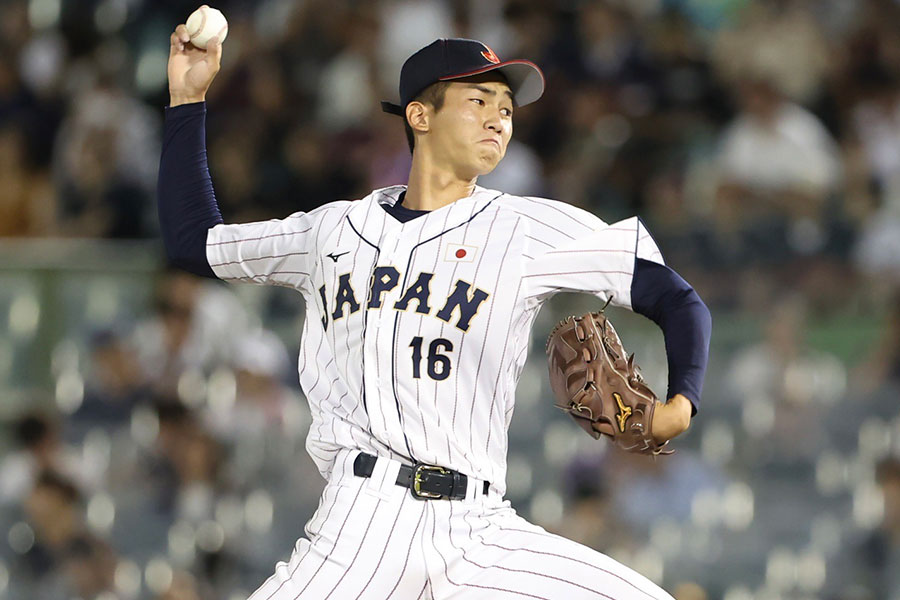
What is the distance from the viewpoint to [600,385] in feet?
9.13

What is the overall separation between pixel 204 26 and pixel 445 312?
0.91 metres

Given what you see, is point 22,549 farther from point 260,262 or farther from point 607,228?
point 607,228

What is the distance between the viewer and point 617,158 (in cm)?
671

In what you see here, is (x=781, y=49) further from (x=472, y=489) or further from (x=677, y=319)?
(x=472, y=489)

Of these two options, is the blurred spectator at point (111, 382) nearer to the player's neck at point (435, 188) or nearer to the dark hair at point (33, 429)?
the dark hair at point (33, 429)

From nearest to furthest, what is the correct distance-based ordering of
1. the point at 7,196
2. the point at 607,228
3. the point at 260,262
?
the point at 607,228 < the point at 260,262 < the point at 7,196

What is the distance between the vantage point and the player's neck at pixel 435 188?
3078 millimetres

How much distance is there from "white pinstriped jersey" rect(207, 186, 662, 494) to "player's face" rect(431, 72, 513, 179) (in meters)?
0.11

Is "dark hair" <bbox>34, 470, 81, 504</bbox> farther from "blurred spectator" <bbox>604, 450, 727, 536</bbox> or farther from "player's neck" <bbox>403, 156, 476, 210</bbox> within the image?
"player's neck" <bbox>403, 156, 476, 210</bbox>

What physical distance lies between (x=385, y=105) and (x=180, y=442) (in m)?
2.92

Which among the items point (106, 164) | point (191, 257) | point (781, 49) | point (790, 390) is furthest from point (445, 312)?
point (106, 164)

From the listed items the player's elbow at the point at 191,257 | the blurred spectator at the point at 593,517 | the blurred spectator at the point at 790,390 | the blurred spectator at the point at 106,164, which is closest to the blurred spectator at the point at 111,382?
the blurred spectator at the point at 106,164

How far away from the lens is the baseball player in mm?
2715

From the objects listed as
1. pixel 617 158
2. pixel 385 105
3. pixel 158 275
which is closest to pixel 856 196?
pixel 617 158
